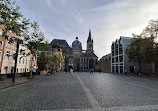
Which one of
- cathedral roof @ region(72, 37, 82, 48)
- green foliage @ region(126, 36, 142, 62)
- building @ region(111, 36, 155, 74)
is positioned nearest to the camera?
green foliage @ region(126, 36, 142, 62)

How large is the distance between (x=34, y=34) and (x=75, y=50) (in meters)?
84.5

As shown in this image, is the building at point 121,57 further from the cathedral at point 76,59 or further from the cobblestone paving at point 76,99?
the cobblestone paving at point 76,99

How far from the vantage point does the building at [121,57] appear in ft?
151

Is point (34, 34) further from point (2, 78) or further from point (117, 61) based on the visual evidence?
point (117, 61)

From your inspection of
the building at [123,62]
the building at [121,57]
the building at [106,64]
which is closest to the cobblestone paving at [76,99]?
the building at [123,62]

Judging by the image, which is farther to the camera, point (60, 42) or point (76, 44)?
point (76, 44)

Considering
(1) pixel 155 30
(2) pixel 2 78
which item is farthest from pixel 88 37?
(2) pixel 2 78

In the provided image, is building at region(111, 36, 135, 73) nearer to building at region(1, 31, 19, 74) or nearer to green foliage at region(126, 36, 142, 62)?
green foliage at region(126, 36, 142, 62)

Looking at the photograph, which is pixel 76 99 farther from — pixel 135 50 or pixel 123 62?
pixel 123 62

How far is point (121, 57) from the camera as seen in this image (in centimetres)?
4891

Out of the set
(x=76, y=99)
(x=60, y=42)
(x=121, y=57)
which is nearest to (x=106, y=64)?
(x=121, y=57)

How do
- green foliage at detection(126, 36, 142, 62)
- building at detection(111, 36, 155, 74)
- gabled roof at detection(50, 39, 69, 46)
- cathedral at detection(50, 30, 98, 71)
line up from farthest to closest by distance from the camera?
1. cathedral at detection(50, 30, 98, 71)
2. gabled roof at detection(50, 39, 69, 46)
3. building at detection(111, 36, 155, 74)
4. green foliage at detection(126, 36, 142, 62)

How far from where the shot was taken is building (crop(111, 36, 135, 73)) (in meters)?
45.9

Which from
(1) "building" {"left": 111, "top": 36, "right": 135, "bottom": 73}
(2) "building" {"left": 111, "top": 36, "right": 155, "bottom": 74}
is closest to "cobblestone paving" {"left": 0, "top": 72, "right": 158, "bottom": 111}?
(2) "building" {"left": 111, "top": 36, "right": 155, "bottom": 74}
